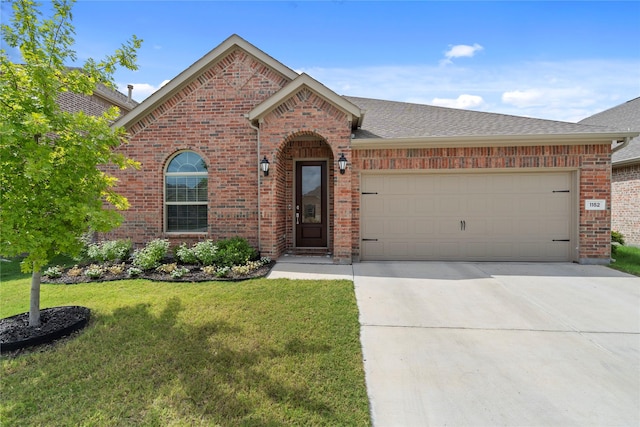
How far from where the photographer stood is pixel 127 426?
90.1 inches

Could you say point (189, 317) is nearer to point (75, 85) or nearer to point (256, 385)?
point (256, 385)

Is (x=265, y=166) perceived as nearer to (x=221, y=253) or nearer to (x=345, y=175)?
(x=345, y=175)

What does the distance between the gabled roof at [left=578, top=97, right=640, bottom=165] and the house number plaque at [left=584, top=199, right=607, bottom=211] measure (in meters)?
4.74

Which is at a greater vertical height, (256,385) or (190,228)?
(190,228)

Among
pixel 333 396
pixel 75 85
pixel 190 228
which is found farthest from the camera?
pixel 190 228

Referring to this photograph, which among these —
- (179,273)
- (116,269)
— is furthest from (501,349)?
(116,269)

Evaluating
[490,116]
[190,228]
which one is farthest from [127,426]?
[490,116]

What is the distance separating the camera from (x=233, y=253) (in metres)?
6.91

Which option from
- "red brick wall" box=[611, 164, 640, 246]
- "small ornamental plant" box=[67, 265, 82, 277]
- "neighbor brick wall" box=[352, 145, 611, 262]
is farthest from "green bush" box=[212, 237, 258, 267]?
"red brick wall" box=[611, 164, 640, 246]

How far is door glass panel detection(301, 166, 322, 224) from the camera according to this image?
8539 mm

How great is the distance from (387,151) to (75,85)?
6168 mm

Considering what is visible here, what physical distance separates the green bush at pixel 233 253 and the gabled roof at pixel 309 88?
309cm

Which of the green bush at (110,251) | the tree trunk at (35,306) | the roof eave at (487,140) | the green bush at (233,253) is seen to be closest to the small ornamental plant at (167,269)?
the green bush at (233,253)

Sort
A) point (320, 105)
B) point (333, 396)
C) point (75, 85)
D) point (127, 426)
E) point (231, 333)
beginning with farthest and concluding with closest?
point (320, 105) → point (75, 85) → point (231, 333) → point (333, 396) → point (127, 426)
